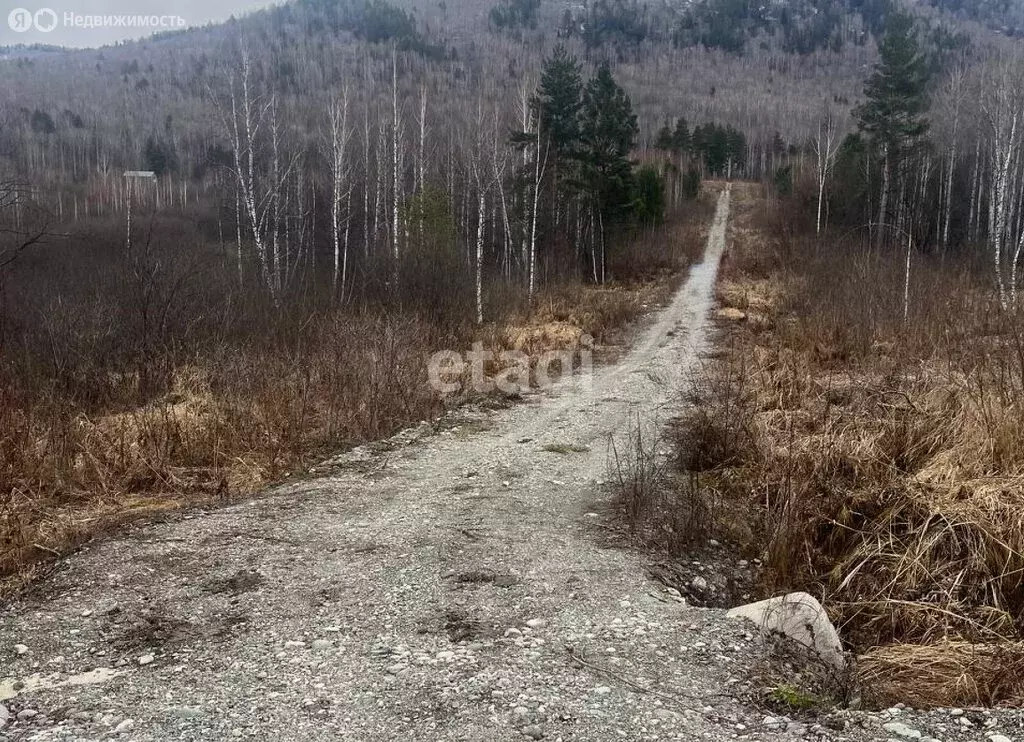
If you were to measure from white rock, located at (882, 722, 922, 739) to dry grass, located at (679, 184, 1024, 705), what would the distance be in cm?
42

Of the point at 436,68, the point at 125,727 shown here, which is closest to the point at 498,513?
the point at 125,727

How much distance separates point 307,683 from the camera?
2785 millimetres

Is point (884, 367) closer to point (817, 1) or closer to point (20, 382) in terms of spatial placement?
point (20, 382)

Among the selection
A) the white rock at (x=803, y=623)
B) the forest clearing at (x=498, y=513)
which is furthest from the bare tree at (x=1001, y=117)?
the white rock at (x=803, y=623)

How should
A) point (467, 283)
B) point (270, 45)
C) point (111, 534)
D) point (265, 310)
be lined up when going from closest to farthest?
point (111, 534) → point (265, 310) → point (467, 283) → point (270, 45)

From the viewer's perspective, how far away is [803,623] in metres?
3.21

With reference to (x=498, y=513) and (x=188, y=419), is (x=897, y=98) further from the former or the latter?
(x=188, y=419)

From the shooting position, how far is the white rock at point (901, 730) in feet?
7.92

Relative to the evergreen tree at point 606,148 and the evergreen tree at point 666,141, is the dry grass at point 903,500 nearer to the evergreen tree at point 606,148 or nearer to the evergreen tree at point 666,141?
the evergreen tree at point 606,148

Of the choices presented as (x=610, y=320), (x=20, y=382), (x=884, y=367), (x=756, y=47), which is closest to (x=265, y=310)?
(x=20, y=382)

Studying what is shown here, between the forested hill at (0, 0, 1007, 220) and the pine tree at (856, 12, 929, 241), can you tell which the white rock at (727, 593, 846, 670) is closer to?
the forested hill at (0, 0, 1007, 220)

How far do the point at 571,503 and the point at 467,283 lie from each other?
11.4m

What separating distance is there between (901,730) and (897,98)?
36091 mm

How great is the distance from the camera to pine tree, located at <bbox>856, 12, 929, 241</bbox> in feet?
101
